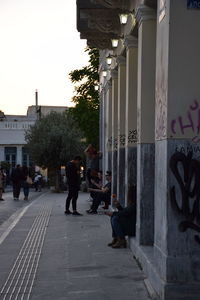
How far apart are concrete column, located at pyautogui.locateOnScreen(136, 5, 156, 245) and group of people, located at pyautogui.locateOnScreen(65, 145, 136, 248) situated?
763 millimetres

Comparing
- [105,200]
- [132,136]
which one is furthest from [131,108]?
[105,200]

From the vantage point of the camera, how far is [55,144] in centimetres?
4109

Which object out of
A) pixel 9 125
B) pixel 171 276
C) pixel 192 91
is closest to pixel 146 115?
pixel 192 91

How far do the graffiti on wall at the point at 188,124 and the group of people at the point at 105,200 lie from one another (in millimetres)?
3758

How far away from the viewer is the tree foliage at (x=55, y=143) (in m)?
40.9

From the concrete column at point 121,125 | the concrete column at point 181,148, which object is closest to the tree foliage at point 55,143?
the concrete column at point 121,125

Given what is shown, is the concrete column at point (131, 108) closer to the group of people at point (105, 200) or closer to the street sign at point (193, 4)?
the group of people at point (105, 200)

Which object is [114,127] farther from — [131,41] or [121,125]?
[131,41]

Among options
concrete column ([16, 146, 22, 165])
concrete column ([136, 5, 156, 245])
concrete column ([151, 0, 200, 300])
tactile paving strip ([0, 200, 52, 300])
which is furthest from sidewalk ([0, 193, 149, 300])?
concrete column ([16, 146, 22, 165])

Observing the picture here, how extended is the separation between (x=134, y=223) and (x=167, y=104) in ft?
13.2

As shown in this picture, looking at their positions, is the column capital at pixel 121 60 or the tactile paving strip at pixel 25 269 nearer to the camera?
the tactile paving strip at pixel 25 269

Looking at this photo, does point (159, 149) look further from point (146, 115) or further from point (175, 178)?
point (146, 115)

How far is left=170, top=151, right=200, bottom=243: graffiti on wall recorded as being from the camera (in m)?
6.71

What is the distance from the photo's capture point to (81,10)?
13.6 meters
